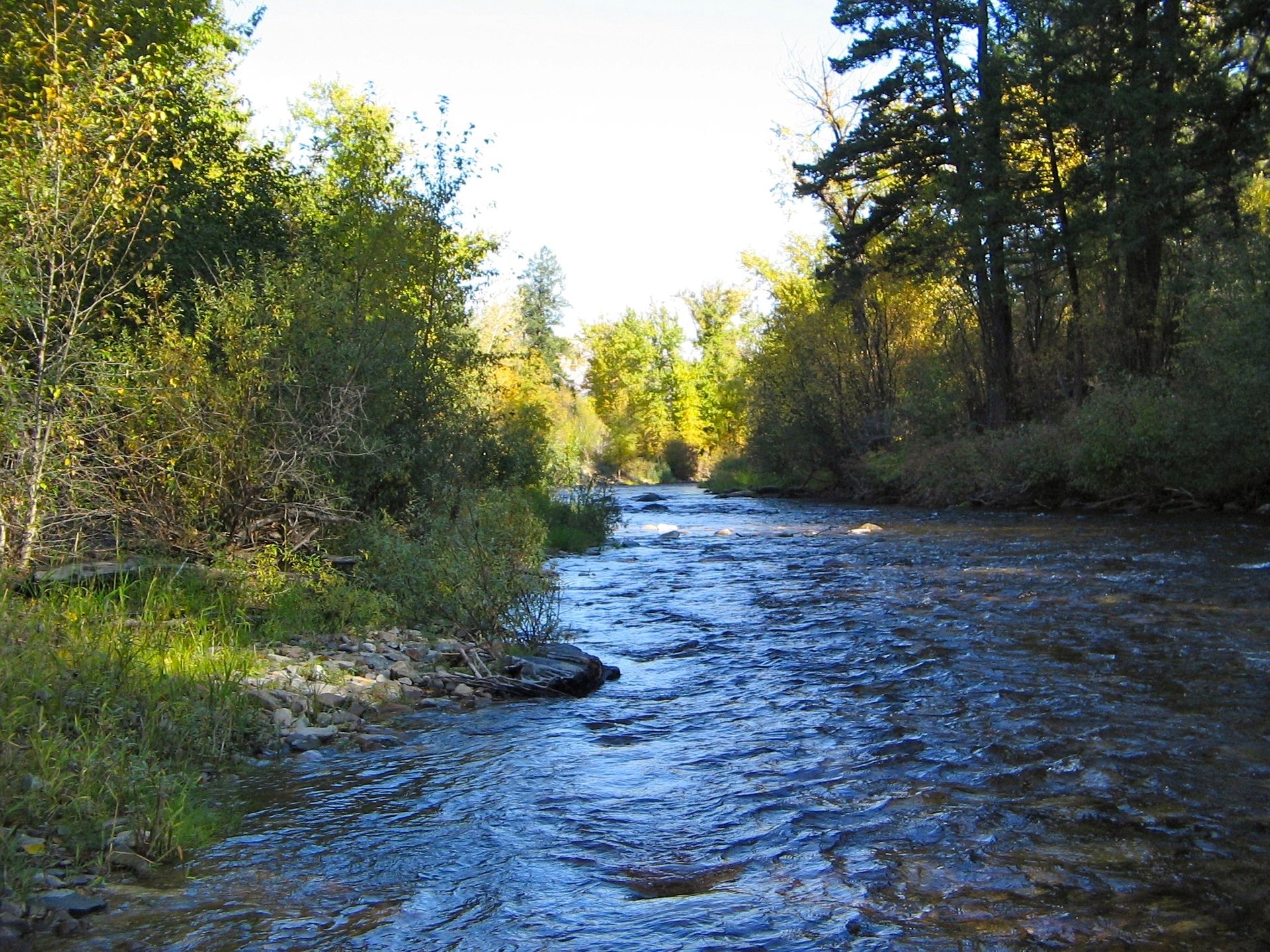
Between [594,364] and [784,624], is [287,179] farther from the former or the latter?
[594,364]

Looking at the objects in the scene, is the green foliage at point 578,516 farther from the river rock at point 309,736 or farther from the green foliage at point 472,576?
the river rock at point 309,736

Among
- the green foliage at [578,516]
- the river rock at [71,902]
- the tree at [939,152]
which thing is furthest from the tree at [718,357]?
the river rock at [71,902]

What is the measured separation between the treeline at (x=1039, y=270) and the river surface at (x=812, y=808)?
39.1 feet

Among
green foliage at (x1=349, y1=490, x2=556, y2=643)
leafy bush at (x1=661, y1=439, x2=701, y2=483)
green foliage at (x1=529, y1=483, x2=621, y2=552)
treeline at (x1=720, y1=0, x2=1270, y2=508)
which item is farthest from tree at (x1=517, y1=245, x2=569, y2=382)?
green foliage at (x1=349, y1=490, x2=556, y2=643)

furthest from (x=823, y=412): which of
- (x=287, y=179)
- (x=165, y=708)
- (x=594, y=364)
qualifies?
(x=594, y=364)

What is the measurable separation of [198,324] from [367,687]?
20.9 ft

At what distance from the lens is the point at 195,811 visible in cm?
563

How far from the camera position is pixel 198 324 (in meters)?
12.7

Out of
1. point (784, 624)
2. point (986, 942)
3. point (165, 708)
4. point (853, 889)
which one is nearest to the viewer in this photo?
point (986, 942)

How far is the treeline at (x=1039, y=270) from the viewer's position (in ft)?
70.4

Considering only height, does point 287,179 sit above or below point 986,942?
above

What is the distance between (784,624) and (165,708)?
7.54m

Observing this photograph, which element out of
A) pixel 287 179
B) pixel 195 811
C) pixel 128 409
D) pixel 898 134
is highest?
pixel 898 134

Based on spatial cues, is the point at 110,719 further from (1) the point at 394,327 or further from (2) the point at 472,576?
(1) the point at 394,327
